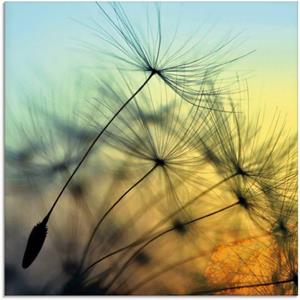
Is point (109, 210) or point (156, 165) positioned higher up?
point (156, 165)

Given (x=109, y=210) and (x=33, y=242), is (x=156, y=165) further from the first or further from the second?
(x=33, y=242)

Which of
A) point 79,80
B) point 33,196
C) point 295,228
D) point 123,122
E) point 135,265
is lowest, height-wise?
point 135,265

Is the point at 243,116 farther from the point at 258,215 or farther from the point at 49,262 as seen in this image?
the point at 49,262

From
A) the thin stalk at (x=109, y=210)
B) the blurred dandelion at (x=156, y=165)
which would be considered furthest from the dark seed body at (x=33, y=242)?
the thin stalk at (x=109, y=210)

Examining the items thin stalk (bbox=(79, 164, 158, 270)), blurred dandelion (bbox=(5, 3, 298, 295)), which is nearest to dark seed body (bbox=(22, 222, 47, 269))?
blurred dandelion (bbox=(5, 3, 298, 295))

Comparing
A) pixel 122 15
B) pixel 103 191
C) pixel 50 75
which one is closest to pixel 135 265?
pixel 103 191

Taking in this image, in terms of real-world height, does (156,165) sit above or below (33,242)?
above

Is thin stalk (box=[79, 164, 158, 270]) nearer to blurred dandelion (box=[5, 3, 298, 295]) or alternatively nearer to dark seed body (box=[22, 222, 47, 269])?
blurred dandelion (box=[5, 3, 298, 295])

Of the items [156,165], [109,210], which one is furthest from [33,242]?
[156,165]

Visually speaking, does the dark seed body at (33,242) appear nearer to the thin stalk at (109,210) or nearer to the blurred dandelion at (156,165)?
the blurred dandelion at (156,165)

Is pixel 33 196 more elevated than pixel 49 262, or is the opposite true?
pixel 33 196
